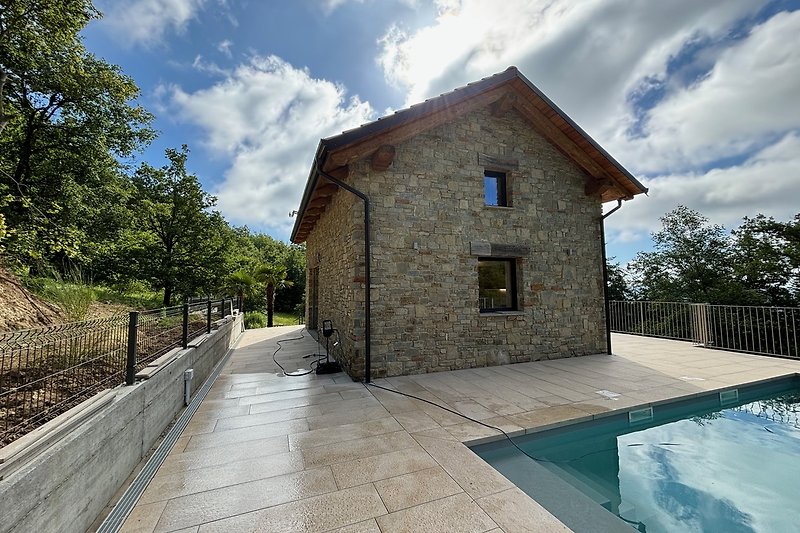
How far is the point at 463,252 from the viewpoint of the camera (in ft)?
22.4

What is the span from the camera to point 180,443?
137 inches

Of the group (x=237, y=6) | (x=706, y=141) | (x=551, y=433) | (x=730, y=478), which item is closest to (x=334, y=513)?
(x=551, y=433)

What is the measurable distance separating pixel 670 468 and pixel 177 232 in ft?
64.1

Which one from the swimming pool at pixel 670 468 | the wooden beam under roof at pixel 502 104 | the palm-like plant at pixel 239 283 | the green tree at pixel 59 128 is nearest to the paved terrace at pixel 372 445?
the swimming pool at pixel 670 468

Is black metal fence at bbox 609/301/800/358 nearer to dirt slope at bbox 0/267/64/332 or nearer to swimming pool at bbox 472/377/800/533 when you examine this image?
swimming pool at bbox 472/377/800/533

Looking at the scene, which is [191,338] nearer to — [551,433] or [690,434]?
[551,433]

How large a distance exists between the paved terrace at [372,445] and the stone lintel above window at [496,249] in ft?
8.58

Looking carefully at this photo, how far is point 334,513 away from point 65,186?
1348 centimetres

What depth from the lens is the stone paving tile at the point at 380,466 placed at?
2.79m

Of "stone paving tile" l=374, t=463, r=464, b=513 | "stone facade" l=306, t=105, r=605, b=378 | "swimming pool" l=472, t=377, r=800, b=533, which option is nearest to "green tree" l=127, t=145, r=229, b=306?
"stone facade" l=306, t=105, r=605, b=378

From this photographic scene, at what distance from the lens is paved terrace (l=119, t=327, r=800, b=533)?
2312 millimetres

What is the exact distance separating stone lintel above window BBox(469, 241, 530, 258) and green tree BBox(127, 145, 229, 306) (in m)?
14.6

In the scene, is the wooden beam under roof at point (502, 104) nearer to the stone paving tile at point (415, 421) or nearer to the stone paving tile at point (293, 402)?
the stone paving tile at point (415, 421)

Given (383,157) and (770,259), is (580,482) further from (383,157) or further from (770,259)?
(770,259)
